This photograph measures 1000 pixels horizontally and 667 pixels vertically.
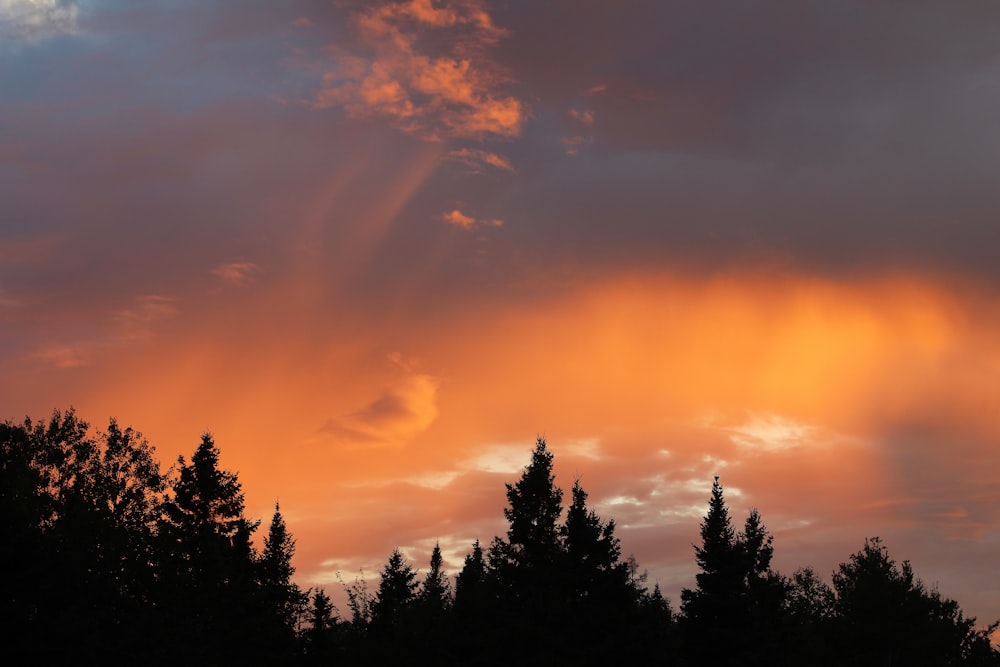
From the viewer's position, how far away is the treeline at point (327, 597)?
54000 mm

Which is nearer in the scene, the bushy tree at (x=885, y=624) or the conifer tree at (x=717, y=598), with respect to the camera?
the conifer tree at (x=717, y=598)

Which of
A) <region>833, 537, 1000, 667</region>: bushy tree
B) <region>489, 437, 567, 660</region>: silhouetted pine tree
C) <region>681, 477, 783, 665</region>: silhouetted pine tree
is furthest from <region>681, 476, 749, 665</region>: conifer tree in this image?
<region>833, 537, 1000, 667</region>: bushy tree

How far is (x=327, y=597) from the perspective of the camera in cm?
8344

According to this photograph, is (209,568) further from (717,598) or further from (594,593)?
(717,598)

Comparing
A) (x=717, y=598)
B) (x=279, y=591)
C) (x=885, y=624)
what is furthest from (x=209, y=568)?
(x=885, y=624)

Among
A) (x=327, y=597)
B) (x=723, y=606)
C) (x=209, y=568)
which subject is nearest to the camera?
(x=723, y=606)

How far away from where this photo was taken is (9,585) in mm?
50438

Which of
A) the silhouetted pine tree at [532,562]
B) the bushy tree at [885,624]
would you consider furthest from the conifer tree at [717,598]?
the bushy tree at [885,624]

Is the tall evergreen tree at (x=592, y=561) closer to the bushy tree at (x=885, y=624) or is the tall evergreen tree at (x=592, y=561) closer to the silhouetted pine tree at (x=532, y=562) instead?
the silhouetted pine tree at (x=532, y=562)

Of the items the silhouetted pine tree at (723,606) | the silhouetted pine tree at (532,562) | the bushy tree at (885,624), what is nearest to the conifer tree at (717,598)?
the silhouetted pine tree at (723,606)

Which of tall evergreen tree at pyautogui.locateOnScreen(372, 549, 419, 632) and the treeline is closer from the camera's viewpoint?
the treeline

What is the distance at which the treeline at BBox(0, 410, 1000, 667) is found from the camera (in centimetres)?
5400

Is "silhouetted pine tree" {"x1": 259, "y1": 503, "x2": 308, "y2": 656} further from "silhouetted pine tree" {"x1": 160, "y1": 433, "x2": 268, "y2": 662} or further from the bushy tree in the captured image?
the bushy tree

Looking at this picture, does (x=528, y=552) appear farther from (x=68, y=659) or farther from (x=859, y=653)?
(x=859, y=653)
